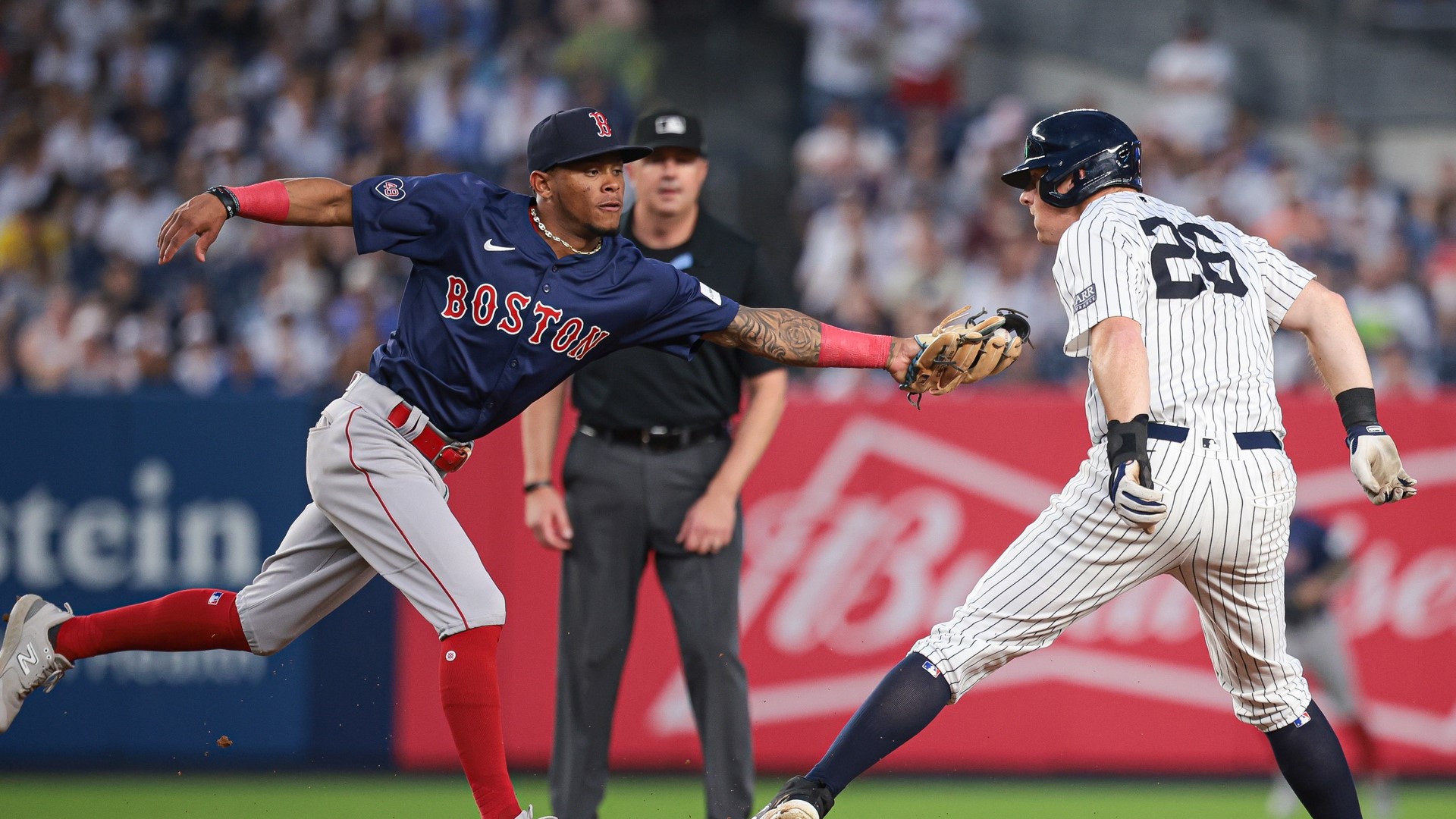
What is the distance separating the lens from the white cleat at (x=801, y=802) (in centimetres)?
409

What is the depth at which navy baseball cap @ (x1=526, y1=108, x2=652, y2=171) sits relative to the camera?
4.36 m

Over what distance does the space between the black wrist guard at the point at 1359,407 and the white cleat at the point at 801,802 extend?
6.19 ft

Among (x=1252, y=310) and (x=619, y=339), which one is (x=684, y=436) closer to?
(x=619, y=339)

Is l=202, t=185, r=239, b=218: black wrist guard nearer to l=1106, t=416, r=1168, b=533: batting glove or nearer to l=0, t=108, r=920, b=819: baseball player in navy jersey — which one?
l=0, t=108, r=920, b=819: baseball player in navy jersey

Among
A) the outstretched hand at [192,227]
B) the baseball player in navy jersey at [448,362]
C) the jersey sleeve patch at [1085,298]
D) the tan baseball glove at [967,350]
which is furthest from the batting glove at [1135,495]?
the outstretched hand at [192,227]

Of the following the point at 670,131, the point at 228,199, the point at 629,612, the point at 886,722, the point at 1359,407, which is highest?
the point at 670,131

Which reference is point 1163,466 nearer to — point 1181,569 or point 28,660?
point 1181,569

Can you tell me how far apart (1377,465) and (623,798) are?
4155 mm

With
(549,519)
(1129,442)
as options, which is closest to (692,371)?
(549,519)

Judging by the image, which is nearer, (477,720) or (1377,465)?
(477,720)

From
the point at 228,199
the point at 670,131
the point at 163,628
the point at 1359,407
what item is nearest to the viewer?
the point at 228,199

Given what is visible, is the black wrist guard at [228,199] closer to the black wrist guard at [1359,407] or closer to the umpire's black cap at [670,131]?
the umpire's black cap at [670,131]

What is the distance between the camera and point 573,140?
438 centimetres

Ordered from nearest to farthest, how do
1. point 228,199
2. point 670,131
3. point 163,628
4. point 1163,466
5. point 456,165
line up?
1. point 1163,466
2. point 228,199
3. point 163,628
4. point 670,131
5. point 456,165
